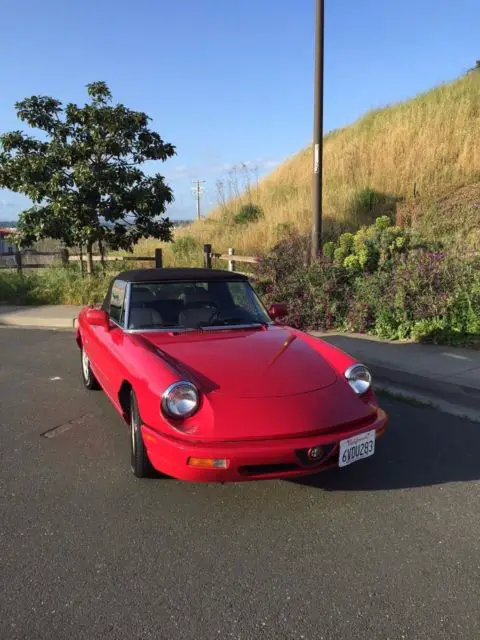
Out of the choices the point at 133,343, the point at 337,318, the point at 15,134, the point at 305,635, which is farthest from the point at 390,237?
the point at 15,134

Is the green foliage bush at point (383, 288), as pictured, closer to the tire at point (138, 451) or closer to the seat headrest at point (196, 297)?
the seat headrest at point (196, 297)

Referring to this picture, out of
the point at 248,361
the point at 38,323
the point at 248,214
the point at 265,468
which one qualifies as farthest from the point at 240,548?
the point at 248,214

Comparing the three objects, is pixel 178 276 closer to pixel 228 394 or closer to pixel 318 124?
pixel 228 394

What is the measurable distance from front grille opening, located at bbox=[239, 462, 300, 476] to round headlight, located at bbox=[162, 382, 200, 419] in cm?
46

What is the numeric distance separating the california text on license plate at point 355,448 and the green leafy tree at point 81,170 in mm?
10636

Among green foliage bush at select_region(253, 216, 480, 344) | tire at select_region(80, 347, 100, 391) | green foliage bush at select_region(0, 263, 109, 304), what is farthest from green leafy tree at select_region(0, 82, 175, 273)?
tire at select_region(80, 347, 100, 391)

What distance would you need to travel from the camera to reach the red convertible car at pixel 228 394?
3.02 meters

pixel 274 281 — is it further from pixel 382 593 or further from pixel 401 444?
pixel 382 593

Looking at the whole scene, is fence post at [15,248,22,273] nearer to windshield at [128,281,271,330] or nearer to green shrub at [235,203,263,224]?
green shrub at [235,203,263,224]

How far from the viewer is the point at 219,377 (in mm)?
3395

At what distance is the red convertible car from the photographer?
302 centimetres

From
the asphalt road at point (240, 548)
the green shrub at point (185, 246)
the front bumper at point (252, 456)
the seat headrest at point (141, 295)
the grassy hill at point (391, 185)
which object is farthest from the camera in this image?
the green shrub at point (185, 246)

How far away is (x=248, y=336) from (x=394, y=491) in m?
1.54

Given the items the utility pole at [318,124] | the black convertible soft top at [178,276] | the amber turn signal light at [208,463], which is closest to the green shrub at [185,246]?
the utility pole at [318,124]
